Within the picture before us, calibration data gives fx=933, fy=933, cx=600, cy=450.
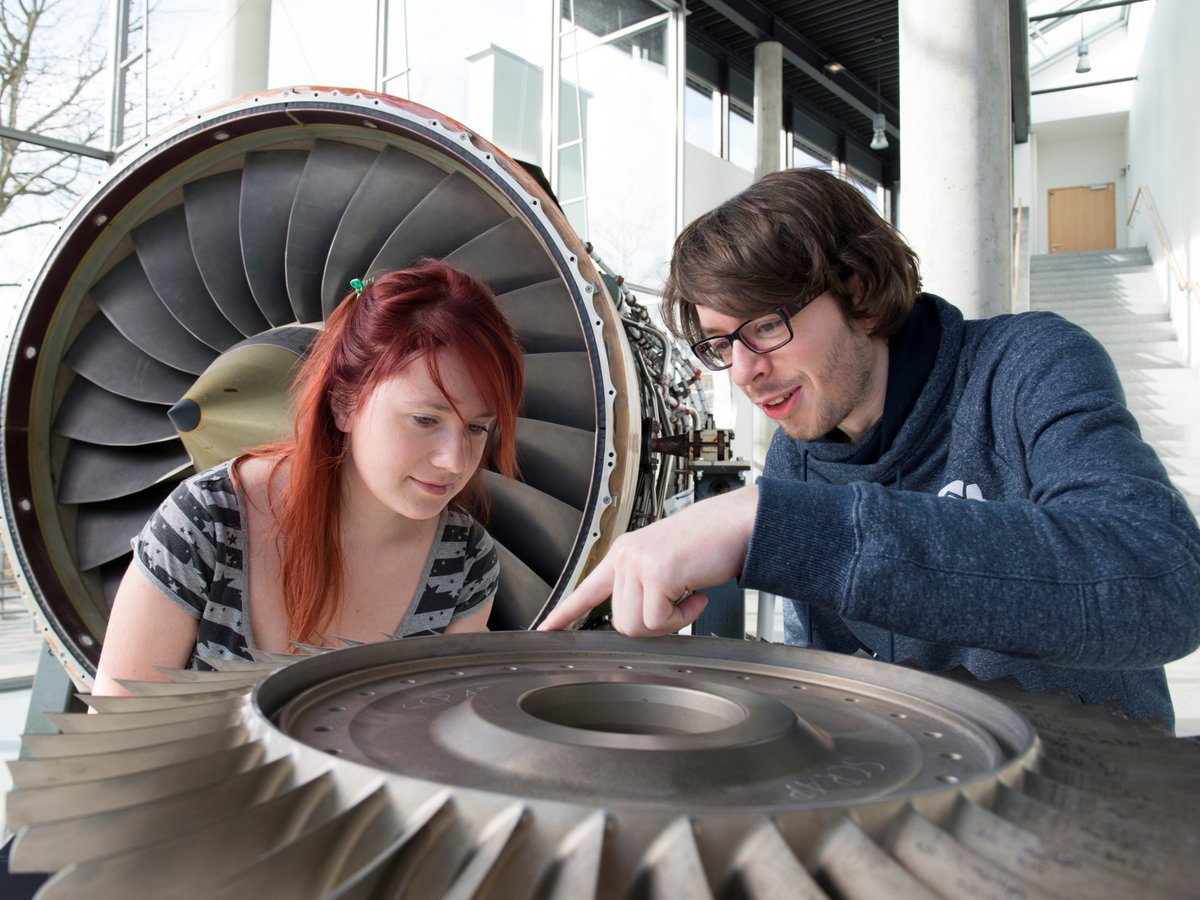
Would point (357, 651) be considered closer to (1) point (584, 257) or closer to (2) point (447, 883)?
(2) point (447, 883)

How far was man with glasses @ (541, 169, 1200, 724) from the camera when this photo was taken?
0.78 metres

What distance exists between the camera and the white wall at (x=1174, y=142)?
859 cm

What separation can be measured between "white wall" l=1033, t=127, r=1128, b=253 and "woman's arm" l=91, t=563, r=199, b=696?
17697 mm

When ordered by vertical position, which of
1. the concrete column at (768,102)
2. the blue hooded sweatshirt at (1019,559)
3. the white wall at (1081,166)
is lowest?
the blue hooded sweatshirt at (1019,559)

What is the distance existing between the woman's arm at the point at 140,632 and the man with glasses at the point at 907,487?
0.85 meters

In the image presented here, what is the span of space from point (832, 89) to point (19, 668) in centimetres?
1212

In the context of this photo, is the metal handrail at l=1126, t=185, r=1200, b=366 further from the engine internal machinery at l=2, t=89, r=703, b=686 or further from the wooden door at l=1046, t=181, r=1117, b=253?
the engine internal machinery at l=2, t=89, r=703, b=686

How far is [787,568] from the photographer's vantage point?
79 cm

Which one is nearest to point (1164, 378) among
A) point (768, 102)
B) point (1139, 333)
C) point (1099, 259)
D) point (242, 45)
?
point (1139, 333)

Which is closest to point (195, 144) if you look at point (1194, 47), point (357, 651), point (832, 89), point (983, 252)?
point (357, 651)

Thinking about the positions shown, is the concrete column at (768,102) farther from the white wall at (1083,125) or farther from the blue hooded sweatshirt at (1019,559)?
the blue hooded sweatshirt at (1019,559)

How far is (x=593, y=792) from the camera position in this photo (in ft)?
1.86

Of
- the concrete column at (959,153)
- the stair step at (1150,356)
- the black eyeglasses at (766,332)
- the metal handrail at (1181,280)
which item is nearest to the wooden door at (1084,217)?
the metal handrail at (1181,280)

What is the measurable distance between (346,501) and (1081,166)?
18926 mm
